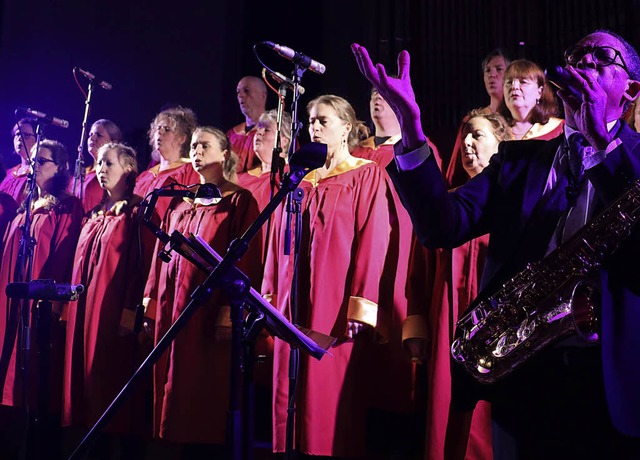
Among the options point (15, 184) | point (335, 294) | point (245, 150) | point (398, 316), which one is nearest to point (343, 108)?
point (335, 294)

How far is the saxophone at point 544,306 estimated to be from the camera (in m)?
1.53

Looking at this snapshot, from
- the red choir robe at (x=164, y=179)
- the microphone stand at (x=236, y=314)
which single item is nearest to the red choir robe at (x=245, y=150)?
the red choir robe at (x=164, y=179)

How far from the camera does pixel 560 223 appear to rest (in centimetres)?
164

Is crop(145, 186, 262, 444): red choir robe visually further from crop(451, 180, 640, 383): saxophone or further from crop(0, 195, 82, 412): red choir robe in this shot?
crop(451, 180, 640, 383): saxophone

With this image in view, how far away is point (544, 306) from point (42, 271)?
4.27 meters

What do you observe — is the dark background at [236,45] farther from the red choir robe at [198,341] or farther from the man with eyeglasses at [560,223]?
the man with eyeglasses at [560,223]

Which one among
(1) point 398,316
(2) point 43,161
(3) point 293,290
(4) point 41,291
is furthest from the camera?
(2) point 43,161

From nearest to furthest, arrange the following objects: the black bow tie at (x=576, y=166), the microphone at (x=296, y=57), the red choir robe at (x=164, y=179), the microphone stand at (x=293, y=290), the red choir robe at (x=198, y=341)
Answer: the black bow tie at (x=576, y=166)
the microphone stand at (x=293, y=290)
the microphone at (x=296, y=57)
the red choir robe at (x=198, y=341)
the red choir robe at (x=164, y=179)

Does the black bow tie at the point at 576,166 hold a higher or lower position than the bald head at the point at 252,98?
lower

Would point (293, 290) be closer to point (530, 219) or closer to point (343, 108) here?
point (343, 108)

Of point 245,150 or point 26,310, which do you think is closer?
point 26,310

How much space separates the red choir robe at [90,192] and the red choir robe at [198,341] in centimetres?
145

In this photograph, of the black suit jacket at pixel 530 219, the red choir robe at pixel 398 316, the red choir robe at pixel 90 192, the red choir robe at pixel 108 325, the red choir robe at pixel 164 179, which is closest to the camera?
the black suit jacket at pixel 530 219

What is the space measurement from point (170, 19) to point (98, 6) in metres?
0.74
